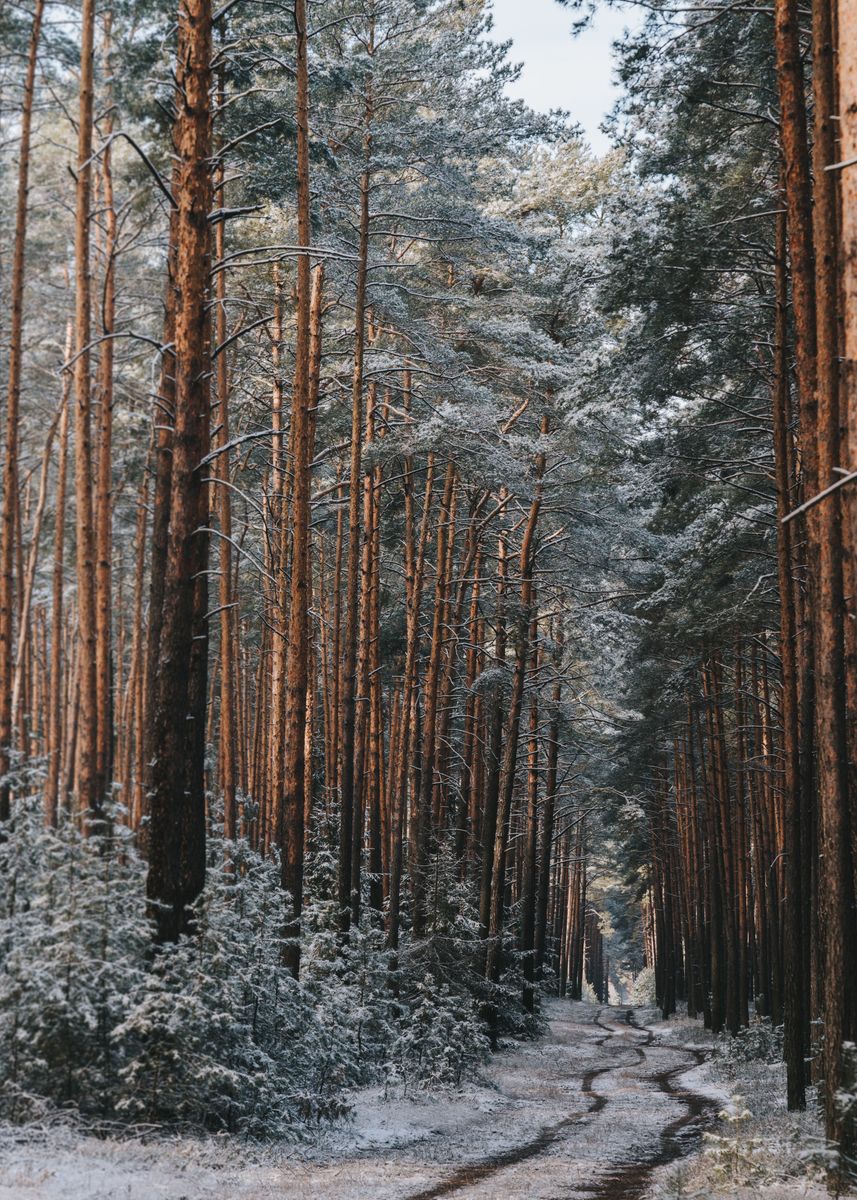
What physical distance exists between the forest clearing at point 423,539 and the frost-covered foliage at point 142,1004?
1.9 inches

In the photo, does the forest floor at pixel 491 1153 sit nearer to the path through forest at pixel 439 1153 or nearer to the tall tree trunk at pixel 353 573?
the path through forest at pixel 439 1153

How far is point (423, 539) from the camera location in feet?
68.5

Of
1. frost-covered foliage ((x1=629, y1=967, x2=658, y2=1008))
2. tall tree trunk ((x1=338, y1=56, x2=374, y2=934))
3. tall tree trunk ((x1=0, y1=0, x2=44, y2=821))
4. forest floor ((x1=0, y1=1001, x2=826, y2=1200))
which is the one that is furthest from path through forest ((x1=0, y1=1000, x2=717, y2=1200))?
frost-covered foliage ((x1=629, y1=967, x2=658, y2=1008))

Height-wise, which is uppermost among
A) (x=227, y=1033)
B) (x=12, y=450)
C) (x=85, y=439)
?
(x=12, y=450)

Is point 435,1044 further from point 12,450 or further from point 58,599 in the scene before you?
point 58,599

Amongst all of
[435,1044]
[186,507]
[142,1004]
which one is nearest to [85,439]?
[186,507]

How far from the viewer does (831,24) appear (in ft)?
31.1

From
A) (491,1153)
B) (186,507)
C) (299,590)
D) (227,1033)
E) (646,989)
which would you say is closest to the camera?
(227,1033)

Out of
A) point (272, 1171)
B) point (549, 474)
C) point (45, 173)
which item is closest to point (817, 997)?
point (272, 1171)

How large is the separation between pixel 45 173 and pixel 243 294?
31.2 feet

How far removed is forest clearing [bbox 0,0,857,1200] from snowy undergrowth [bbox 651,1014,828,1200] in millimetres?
82

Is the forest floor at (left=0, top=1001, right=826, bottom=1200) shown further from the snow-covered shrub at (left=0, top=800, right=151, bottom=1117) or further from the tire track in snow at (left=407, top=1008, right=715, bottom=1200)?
the snow-covered shrub at (left=0, top=800, right=151, bottom=1117)

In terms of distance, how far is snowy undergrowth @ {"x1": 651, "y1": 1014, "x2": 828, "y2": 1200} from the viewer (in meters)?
7.64

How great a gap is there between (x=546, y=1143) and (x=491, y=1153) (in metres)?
1.06
